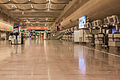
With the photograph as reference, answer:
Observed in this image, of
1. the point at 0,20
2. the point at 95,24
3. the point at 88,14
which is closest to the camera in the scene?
the point at 95,24

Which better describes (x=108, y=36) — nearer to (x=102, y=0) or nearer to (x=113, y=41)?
(x=113, y=41)

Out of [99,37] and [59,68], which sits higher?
[99,37]

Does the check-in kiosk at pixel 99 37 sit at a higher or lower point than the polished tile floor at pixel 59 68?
higher

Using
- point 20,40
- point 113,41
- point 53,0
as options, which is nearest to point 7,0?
point 53,0

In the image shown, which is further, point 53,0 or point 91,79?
point 53,0

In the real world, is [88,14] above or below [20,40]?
above

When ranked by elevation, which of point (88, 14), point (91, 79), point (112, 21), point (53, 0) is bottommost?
point (91, 79)

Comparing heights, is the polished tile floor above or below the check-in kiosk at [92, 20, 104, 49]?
below

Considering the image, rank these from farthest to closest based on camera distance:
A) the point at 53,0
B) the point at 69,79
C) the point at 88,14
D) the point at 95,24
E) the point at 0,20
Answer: the point at 0,20
the point at 53,0
the point at 88,14
the point at 95,24
the point at 69,79

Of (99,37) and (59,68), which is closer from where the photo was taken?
(59,68)

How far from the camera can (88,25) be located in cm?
1324

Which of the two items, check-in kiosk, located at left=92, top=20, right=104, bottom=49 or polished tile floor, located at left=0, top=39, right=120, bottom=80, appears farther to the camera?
check-in kiosk, located at left=92, top=20, right=104, bottom=49

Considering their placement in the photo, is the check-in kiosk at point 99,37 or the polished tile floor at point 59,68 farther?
the check-in kiosk at point 99,37

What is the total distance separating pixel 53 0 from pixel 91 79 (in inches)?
677
